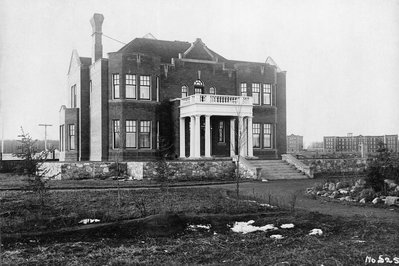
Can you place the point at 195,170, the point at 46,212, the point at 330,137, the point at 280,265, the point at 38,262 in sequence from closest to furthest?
the point at 280,265 < the point at 38,262 < the point at 46,212 < the point at 195,170 < the point at 330,137

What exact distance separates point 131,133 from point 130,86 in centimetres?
357

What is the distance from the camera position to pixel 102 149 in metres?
33.8

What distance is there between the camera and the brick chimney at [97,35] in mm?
35969

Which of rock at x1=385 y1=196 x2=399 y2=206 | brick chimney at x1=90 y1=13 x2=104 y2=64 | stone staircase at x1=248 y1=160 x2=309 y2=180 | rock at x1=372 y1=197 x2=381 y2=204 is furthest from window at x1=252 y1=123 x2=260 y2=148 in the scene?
rock at x1=385 y1=196 x2=399 y2=206

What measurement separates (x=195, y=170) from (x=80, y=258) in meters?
21.0

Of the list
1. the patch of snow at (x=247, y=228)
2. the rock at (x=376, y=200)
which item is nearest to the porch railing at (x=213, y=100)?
the rock at (x=376, y=200)

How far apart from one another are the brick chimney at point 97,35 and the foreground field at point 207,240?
23564 mm

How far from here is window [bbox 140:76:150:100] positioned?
33.9 m

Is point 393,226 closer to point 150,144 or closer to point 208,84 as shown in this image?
point 150,144

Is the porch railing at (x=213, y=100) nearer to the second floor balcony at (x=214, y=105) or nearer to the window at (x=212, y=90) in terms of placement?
the second floor balcony at (x=214, y=105)

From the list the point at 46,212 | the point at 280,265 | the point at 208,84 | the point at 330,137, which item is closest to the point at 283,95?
the point at 208,84

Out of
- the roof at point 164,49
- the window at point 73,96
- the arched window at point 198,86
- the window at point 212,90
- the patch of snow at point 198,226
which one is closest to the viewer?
the patch of snow at point 198,226

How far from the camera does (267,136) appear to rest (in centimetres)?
3834

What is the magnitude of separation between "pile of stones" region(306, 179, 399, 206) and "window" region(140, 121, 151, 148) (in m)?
16.3
